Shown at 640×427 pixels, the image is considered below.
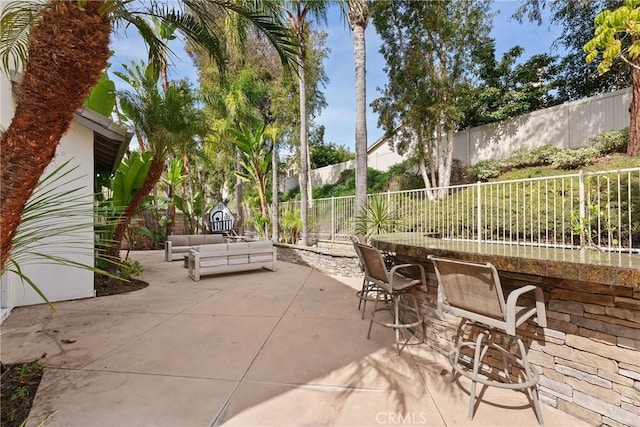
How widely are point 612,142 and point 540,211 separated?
5805 millimetres

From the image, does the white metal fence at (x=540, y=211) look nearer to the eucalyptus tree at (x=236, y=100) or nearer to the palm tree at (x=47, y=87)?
the palm tree at (x=47, y=87)

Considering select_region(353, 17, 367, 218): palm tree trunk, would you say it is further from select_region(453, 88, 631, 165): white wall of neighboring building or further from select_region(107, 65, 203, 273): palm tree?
select_region(453, 88, 631, 165): white wall of neighboring building

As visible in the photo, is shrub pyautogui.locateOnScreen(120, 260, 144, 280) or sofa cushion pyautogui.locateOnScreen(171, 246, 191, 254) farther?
sofa cushion pyautogui.locateOnScreen(171, 246, 191, 254)

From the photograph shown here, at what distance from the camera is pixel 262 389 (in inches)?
105

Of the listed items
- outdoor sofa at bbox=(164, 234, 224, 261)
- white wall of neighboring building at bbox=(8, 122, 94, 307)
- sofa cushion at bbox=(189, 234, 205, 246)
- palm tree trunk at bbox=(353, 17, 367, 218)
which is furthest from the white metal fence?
sofa cushion at bbox=(189, 234, 205, 246)

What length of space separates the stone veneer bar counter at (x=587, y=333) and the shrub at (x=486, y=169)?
10.2 meters

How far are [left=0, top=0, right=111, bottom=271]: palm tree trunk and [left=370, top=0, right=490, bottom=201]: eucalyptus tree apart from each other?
10.8 m

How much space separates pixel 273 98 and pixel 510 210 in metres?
12.2

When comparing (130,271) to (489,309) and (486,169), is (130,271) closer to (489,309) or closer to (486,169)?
(489,309)

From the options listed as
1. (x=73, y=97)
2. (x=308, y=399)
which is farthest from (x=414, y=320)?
(x=73, y=97)

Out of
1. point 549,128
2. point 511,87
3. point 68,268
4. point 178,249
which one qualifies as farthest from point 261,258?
point 511,87

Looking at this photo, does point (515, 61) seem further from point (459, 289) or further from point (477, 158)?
point (459, 289)

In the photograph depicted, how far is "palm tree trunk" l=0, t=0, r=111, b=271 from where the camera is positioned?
1780mm

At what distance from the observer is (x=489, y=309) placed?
229 centimetres
